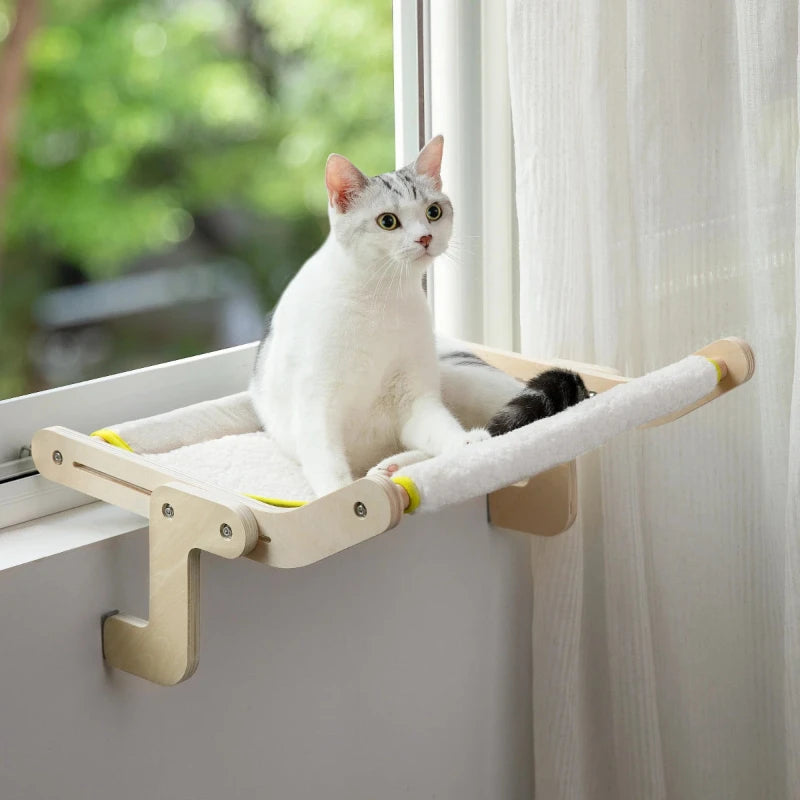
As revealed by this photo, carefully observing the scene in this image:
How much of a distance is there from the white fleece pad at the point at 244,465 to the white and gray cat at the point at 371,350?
0.02 m

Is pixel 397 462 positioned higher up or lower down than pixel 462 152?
lower down

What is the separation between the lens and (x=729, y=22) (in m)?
1.06

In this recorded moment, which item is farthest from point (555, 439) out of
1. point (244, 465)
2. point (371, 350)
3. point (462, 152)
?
point (462, 152)

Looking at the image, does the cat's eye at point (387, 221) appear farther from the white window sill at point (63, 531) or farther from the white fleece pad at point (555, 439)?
the white window sill at point (63, 531)

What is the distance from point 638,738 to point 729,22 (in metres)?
0.85

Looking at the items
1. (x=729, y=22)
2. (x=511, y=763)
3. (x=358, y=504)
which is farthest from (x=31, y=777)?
(x=729, y=22)

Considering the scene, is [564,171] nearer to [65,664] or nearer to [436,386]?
[436,386]

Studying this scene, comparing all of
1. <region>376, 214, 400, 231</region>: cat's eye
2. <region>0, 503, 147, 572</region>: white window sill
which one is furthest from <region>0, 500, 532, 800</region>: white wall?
<region>376, 214, 400, 231</region>: cat's eye

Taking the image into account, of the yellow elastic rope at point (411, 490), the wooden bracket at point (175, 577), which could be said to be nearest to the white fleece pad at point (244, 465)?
the wooden bracket at point (175, 577)

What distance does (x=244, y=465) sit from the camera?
3.16 ft

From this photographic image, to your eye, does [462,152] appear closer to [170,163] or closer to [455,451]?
[455,451]

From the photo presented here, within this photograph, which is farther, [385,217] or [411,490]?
[385,217]

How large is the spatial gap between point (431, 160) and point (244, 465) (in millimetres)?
365

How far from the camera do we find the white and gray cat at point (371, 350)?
36.1 inches
